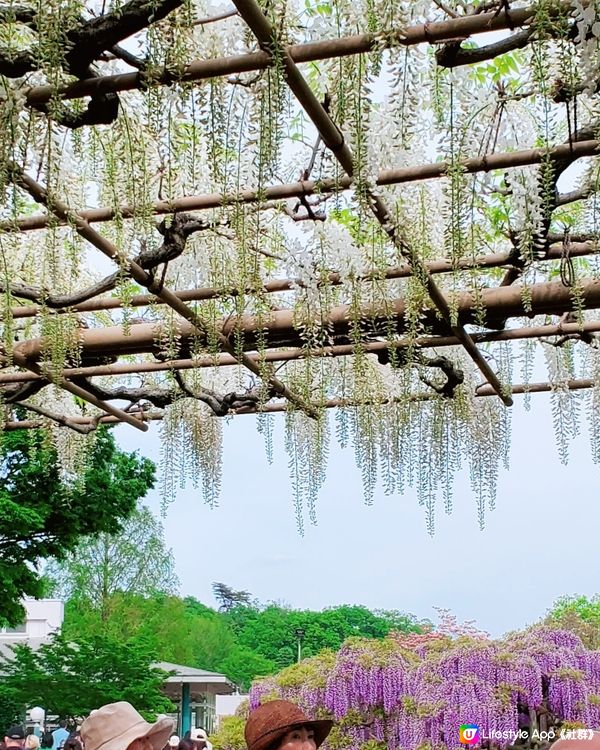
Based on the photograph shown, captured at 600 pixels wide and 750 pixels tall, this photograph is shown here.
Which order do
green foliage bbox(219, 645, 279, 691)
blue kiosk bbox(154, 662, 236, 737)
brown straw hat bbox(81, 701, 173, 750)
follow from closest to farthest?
brown straw hat bbox(81, 701, 173, 750)
blue kiosk bbox(154, 662, 236, 737)
green foliage bbox(219, 645, 279, 691)

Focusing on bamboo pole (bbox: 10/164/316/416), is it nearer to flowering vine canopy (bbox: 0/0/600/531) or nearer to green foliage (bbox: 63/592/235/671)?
flowering vine canopy (bbox: 0/0/600/531)

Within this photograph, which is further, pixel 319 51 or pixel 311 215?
pixel 311 215

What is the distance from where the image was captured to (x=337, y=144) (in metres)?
2.53

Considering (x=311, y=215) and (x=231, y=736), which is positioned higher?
(x=311, y=215)

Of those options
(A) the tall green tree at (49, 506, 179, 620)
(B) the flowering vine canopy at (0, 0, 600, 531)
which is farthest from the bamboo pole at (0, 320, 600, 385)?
(A) the tall green tree at (49, 506, 179, 620)

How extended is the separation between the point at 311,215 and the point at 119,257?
68cm

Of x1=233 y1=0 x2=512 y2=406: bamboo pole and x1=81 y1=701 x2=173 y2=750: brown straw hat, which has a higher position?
x1=233 y1=0 x2=512 y2=406: bamboo pole

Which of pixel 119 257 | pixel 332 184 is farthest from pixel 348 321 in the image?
pixel 119 257

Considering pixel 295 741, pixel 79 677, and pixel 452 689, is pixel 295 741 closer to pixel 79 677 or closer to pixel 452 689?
pixel 452 689

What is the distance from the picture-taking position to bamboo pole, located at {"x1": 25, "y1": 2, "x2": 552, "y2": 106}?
6.84 ft

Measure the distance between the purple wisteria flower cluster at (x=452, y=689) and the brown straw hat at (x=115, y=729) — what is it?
3.13 m

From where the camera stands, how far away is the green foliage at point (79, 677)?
43.9ft

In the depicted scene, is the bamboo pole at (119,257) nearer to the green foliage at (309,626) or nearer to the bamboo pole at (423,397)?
the bamboo pole at (423,397)

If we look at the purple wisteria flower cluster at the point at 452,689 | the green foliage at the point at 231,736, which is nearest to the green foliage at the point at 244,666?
the green foliage at the point at 231,736
